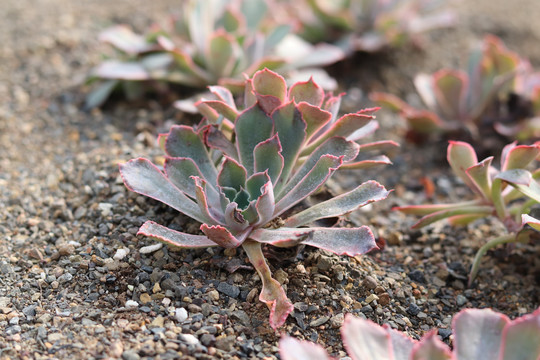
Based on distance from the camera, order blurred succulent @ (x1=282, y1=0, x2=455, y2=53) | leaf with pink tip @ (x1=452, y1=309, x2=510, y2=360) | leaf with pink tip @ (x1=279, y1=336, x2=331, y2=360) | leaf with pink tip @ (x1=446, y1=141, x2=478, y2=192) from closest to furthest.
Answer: leaf with pink tip @ (x1=279, y1=336, x2=331, y2=360), leaf with pink tip @ (x1=452, y1=309, x2=510, y2=360), leaf with pink tip @ (x1=446, y1=141, x2=478, y2=192), blurred succulent @ (x1=282, y1=0, x2=455, y2=53)

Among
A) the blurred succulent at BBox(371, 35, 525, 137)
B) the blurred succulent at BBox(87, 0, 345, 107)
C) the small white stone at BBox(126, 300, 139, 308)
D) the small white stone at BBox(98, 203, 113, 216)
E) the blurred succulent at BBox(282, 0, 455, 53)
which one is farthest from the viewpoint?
the blurred succulent at BBox(282, 0, 455, 53)

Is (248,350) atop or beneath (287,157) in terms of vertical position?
beneath

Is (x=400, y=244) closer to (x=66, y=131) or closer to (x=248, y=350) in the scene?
(x=248, y=350)

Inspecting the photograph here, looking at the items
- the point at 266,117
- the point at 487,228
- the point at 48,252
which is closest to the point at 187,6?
the point at 266,117

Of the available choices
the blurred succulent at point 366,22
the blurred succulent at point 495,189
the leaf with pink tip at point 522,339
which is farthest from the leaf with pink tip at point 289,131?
the blurred succulent at point 366,22

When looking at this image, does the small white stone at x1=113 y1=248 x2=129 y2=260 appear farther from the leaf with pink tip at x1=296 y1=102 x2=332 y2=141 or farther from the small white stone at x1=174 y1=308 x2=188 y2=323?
the leaf with pink tip at x1=296 y1=102 x2=332 y2=141

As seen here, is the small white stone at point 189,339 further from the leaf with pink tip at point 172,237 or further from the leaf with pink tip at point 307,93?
the leaf with pink tip at point 307,93

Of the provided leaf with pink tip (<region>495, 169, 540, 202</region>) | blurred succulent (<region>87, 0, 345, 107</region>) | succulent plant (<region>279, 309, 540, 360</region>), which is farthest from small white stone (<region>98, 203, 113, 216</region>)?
A: leaf with pink tip (<region>495, 169, 540, 202</region>)
